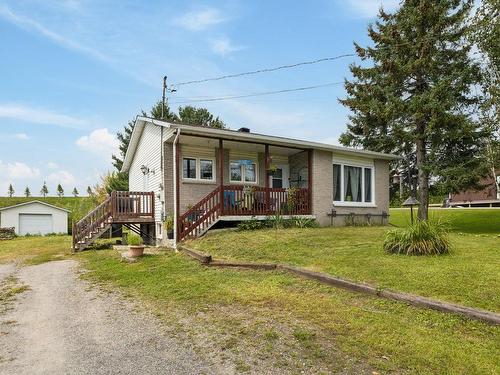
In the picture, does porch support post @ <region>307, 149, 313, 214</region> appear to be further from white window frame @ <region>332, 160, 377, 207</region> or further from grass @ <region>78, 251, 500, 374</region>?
grass @ <region>78, 251, 500, 374</region>

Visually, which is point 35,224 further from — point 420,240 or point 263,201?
point 420,240

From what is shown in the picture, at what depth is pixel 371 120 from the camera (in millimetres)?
22484

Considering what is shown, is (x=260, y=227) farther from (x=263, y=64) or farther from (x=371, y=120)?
(x=371, y=120)

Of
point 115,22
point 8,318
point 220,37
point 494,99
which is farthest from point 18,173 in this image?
point 494,99

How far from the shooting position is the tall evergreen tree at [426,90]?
18828 millimetres

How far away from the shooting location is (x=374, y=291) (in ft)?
17.8

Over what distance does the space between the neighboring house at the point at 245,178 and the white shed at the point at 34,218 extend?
12661 mm

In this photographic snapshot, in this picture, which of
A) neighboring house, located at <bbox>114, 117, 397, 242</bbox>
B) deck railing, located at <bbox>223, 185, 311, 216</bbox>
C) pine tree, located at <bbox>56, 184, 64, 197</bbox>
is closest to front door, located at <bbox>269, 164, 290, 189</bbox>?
neighboring house, located at <bbox>114, 117, 397, 242</bbox>

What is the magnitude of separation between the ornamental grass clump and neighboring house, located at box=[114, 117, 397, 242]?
580cm

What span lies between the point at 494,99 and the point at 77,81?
18.2 meters

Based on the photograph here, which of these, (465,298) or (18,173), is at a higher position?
(18,173)

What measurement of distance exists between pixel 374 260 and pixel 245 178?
8423mm

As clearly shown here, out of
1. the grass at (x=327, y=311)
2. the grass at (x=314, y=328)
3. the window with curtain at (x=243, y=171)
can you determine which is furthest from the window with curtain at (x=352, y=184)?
the grass at (x=314, y=328)

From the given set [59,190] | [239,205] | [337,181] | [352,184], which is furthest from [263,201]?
[59,190]
